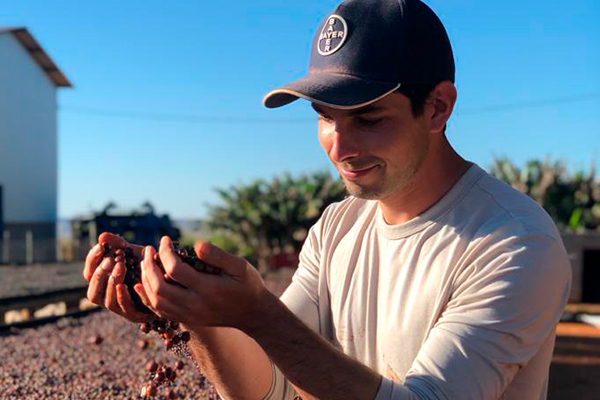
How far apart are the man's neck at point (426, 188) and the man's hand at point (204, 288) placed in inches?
27.0

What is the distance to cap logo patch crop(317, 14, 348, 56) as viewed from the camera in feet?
6.54

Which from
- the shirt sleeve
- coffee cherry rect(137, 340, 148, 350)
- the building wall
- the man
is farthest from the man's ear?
the building wall

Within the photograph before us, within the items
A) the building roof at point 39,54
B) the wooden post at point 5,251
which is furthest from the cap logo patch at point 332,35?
the building roof at point 39,54

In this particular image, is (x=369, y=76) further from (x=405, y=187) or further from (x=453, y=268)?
(x=453, y=268)

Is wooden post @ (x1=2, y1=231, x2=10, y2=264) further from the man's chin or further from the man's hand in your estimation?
the man's hand

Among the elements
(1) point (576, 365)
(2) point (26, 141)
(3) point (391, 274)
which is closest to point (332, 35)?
(3) point (391, 274)

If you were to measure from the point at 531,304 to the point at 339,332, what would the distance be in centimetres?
66

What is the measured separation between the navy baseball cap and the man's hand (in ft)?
1.96

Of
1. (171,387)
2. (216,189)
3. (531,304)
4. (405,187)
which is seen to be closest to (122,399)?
(171,387)

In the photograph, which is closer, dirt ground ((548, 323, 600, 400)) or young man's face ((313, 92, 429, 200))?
young man's face ((313, 92, 429, 200))

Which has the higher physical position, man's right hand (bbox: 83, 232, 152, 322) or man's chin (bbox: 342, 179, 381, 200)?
man's chin (bbox: 342, 179, 381, 200)

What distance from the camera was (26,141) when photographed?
27.3 metres

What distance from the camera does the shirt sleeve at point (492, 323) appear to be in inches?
65.4

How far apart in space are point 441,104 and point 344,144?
34cm
